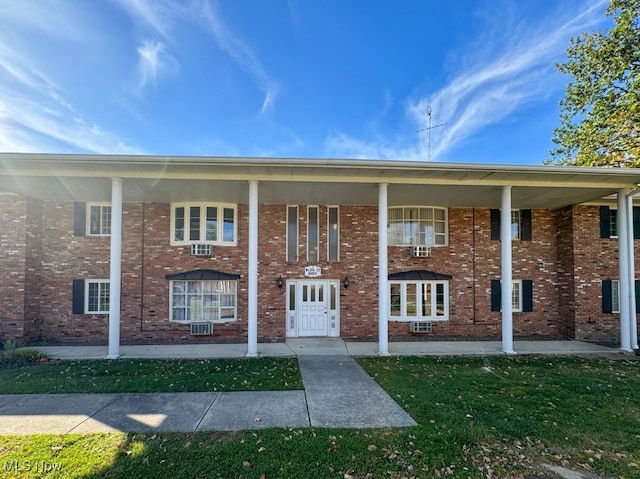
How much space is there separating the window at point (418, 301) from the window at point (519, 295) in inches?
67.1

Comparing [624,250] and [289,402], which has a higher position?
[624,250]

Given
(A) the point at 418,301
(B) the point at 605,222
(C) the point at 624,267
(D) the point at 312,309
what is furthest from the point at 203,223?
(B) the point at 605,222

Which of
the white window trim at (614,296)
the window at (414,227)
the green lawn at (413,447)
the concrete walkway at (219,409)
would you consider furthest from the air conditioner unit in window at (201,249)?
the white window trim at (614,296)

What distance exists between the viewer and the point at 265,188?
8680 mm

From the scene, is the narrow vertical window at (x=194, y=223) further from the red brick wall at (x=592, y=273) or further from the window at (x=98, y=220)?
the red brick wall at (x=592, y=273)

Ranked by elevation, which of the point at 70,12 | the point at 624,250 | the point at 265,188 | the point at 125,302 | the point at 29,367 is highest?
the point at 70,12

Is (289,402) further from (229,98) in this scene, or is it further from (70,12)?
(229,98)

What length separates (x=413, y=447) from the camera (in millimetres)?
3846

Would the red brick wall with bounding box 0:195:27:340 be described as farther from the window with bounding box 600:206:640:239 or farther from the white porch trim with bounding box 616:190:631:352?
the window with bounding box 600:206:640:239

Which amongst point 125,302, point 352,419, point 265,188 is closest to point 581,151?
point 265,188

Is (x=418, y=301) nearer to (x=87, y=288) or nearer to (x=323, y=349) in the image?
(x=323, y=349)

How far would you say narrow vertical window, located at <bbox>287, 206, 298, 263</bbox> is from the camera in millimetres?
10398

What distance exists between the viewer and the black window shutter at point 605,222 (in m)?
10.5

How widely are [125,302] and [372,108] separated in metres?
12.5
